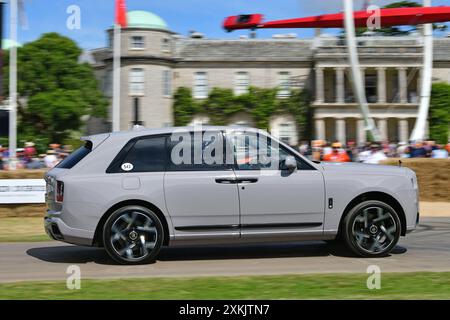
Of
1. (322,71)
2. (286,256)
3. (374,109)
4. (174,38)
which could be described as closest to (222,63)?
(174,38)

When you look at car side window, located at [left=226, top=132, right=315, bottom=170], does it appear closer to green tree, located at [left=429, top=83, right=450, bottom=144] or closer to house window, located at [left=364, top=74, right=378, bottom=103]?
green tree, located at [left=429, top=83, right=450, bottom=144]

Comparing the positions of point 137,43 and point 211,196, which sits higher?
point 137,43

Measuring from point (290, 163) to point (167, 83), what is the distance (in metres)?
46.9

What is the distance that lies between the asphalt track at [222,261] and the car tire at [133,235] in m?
0.15

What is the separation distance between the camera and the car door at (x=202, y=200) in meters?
8.36

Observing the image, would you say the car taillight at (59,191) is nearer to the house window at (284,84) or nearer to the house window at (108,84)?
the house window at (284,84)

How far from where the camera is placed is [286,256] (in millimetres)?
9078

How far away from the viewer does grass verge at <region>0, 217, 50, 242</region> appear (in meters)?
11.8

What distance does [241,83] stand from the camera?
5509 cm

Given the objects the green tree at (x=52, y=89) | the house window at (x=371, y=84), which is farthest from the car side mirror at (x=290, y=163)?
the house window at (x=371, y=84)

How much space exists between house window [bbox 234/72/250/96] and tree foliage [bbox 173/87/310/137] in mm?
835

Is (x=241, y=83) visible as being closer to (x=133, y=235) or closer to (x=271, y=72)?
(x=271, y=72)

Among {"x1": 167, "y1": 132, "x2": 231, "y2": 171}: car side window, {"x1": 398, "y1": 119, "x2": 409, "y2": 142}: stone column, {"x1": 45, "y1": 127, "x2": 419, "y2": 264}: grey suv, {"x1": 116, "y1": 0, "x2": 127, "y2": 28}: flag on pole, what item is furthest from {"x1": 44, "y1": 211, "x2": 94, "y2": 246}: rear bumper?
{"x1": 398, "y1": 119, "x2": 409, "y2": 142}: stone column

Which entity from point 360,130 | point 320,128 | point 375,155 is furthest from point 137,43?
point 375,155
